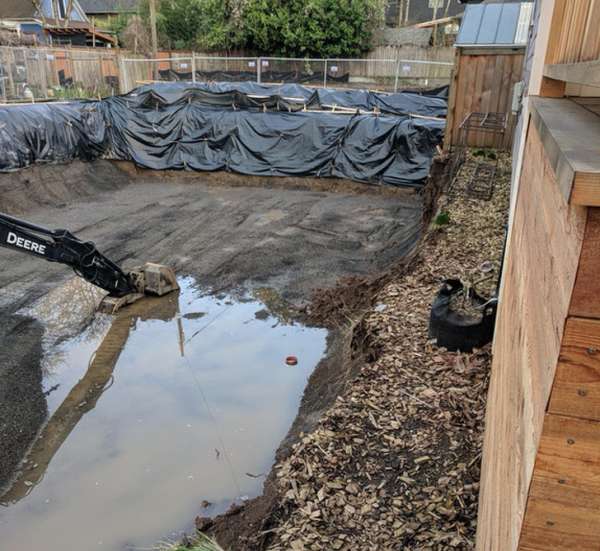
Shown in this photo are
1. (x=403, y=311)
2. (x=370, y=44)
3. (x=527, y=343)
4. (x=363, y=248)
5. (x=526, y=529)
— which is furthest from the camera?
(x=370, y=44)

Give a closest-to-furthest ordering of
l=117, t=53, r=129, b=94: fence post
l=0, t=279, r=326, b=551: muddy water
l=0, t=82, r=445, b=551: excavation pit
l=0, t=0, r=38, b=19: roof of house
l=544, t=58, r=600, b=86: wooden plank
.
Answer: l=544, t=58, r=600, b=86: wooden plank < l=0, t=279, r=326, b=551: muddy water < l=0, t=82, r=445, b=551: excavation pit < l=117, t=53, r=129, b=94: fence post < l=0, t=0, r=38, b=19: roof of house

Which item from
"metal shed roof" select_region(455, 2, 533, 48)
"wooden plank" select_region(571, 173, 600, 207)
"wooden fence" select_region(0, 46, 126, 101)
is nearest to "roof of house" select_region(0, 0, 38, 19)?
"wooden fence" select_region(0, 46, 126, 101)

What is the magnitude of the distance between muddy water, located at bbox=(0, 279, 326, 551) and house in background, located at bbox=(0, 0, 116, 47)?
2913 centimetres

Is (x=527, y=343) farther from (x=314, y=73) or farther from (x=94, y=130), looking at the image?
(x=314, y=73)

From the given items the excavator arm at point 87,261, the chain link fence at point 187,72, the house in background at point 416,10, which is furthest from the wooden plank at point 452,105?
the house in background at point 416,10

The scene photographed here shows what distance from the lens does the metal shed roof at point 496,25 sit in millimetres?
10398

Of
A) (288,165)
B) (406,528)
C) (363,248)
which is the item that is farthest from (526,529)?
(288,165)

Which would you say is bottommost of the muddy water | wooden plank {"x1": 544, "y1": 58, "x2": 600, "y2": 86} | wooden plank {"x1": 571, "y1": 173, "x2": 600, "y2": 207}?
the muddy water

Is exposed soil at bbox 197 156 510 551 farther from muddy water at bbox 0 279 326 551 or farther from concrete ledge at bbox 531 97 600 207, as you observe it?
concrete ledge at bbox 531 97 600 207

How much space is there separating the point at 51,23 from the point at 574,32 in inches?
1661

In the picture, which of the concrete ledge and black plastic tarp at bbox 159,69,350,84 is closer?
the concrete ledge

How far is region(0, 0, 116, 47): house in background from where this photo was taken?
109 ft

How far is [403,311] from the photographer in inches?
225

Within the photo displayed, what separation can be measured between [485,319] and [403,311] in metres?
1.28
